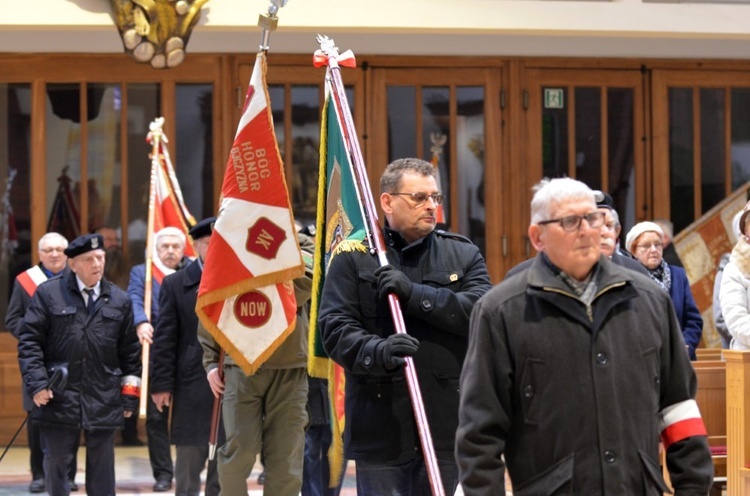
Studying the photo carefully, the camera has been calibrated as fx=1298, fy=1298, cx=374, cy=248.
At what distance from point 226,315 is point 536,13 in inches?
193

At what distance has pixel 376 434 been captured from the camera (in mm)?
5078

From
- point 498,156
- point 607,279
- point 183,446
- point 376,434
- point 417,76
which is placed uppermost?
point 417,76

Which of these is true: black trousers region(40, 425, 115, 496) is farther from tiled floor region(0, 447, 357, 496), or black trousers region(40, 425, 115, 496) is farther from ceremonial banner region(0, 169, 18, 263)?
ceremonial banner region(0, 169, 18, 263)

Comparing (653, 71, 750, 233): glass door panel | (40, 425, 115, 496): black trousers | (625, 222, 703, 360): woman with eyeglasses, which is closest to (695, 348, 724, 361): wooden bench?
(625, 222, 703, 360): woman with eyeglasses

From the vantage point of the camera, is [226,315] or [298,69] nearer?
→ [226,315]

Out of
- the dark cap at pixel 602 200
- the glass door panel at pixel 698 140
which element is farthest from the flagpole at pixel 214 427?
the glass door panel at pixel 698 140

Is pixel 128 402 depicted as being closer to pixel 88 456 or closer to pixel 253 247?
pixel 88 456

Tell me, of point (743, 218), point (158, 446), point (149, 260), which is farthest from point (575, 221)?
point (149, 260)

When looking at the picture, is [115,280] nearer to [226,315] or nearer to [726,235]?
[226,315]

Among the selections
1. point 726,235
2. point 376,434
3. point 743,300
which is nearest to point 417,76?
point 726,235

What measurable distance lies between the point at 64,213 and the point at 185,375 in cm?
378

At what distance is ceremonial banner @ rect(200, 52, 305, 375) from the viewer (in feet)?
23.7

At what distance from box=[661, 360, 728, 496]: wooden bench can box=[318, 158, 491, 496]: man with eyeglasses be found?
2.76 m

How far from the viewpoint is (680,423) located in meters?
3.84
